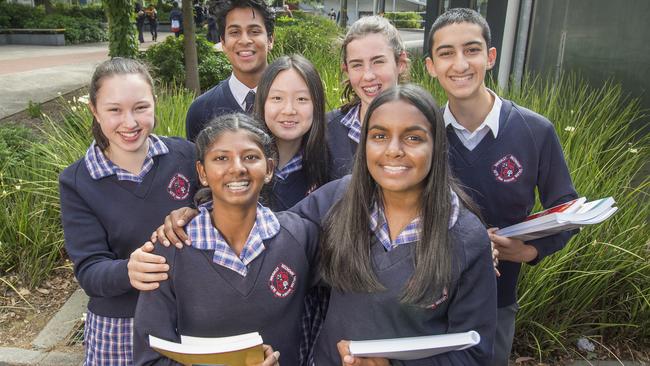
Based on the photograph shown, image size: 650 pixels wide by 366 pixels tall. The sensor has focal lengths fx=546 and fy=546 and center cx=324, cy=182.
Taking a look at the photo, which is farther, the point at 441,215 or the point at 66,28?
the point at 66,28

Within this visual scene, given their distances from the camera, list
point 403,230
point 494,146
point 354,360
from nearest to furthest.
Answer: point 354,360
point 403,230
point 494,146

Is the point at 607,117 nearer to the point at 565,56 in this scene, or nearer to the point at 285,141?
the point at 565,56

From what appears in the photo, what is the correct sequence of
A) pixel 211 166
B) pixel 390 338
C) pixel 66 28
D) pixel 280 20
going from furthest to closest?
pixel 66 28, pixel 280 20, pixel 211 166, pixel 390 338

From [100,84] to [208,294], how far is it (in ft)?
3.30

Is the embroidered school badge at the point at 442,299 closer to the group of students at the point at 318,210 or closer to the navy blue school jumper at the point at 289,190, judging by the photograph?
the group of students at the point at 318,210

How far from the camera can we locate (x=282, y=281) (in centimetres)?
179

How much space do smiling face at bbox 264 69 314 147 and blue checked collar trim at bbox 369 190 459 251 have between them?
70 cm

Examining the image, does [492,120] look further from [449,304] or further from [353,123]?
[449,304]

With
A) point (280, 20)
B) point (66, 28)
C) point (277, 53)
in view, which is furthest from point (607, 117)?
point (66, 28)

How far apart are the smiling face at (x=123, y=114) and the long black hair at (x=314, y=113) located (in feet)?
1.58

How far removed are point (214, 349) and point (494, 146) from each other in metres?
1.35

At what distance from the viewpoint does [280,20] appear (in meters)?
18.4

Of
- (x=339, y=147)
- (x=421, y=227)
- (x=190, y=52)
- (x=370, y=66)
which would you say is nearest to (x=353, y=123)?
(x=339, y=147)

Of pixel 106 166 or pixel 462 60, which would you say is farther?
pixel 462 60
